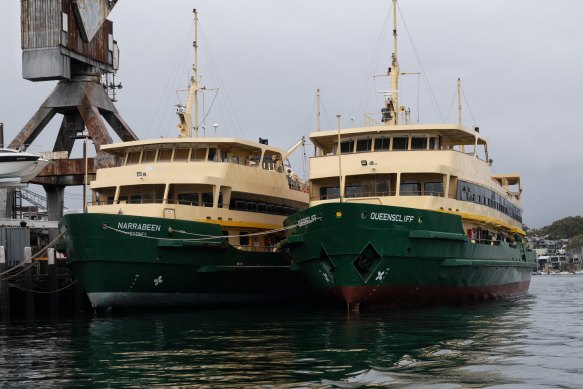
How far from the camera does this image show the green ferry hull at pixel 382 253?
2511cm

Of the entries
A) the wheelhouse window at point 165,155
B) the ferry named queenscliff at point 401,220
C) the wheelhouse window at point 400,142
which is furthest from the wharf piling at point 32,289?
the wheelhouse window at point 400,142

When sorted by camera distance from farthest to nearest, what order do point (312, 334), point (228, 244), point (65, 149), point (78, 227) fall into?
point (65, 149) → point (228, 244) → point (78, 227) → point (312, 334)

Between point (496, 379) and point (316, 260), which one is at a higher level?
point (316, 260)

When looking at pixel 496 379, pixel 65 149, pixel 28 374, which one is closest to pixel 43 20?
pixel 65 149

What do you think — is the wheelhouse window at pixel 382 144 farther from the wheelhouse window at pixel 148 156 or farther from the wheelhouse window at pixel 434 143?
the wheelhouse window at pixel 148 156

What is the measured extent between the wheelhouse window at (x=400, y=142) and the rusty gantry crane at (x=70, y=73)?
18.0 metres

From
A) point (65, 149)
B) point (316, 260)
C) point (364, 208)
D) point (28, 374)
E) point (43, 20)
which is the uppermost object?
point (43, 20)

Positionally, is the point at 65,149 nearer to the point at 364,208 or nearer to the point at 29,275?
the point at 29,275

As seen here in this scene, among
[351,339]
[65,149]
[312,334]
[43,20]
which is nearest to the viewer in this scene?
[351,339]

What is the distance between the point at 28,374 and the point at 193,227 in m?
14.5

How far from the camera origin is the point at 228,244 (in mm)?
30172

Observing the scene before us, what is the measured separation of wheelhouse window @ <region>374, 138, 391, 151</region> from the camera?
100 feet

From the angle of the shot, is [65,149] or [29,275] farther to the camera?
[65,149]

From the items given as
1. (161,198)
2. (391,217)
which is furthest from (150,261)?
(391,217)
